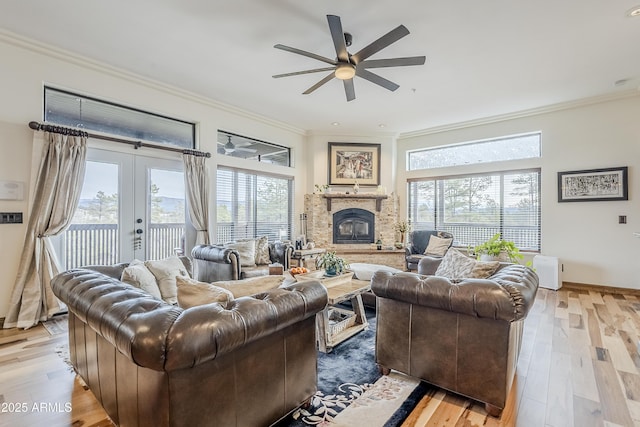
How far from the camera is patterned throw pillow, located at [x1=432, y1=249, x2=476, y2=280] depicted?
2480 millimetres

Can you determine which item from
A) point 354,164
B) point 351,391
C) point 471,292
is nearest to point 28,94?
point 351,391

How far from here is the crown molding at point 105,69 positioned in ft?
10.9

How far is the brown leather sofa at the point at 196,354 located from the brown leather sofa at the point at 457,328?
0.65 m

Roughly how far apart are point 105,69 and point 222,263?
2.92 m

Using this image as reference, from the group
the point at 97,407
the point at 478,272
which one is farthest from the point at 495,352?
the point at 97,407

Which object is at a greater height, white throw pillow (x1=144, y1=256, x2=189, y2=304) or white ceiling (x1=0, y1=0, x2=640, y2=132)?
white ceiling (x1=0, y1=0, x2=640, y2=132)

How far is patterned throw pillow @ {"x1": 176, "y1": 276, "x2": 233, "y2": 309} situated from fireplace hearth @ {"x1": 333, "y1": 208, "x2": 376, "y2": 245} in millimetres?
5351

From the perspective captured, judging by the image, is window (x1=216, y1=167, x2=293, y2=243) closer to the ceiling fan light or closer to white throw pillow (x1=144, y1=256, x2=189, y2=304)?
white throw pillow (x1=144, y1=256, x2=189, y2=304)

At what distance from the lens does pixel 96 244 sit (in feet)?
12.9

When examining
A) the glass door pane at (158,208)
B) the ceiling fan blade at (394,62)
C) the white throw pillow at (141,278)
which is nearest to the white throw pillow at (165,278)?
the white throw pillow at (141,278)

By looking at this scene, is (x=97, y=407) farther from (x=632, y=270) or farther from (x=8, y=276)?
(x=632, y=270)

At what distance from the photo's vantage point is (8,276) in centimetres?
333

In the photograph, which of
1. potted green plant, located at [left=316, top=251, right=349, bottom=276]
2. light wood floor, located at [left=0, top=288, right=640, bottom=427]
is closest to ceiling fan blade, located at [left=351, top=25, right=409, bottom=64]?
potted green plant, located at [left=316, top=251, right=349, bottom=276]

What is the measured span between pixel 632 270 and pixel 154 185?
7435mm
